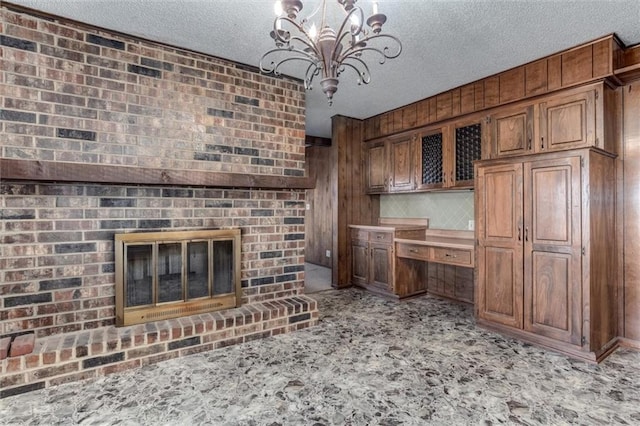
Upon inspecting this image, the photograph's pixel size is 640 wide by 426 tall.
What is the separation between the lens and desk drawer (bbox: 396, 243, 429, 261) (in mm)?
3876

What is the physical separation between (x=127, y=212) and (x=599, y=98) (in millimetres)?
4031

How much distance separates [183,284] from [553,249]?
3.18 metres

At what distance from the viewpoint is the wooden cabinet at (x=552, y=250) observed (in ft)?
8.36

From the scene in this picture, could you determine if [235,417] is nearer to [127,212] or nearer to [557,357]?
[127,212]

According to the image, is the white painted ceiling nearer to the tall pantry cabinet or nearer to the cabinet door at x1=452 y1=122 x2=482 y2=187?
the tall pantry cabinet

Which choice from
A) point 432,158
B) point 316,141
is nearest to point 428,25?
point 432,158

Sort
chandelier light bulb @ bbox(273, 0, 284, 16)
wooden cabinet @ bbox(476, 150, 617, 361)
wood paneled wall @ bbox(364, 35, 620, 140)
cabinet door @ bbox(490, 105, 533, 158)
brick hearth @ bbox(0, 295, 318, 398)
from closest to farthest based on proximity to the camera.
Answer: chandelier light bulb @ bbox(273, 0, 284, 16), brick hearth @ bbox(0, 295, 318, 398), wooden cabinet @ bbox(476, 150, 617, 361), wood paneled wall @ bbox(364, 35, 620, 140), cabinet door @ bbox(490, 105, 533, 158)

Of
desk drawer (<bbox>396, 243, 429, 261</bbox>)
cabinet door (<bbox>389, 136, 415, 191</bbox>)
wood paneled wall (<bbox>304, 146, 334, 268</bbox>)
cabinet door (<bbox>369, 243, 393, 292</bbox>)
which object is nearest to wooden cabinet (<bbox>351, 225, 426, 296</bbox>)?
cabinet door (<bbox>369, 243, 393, 292</bbox>)

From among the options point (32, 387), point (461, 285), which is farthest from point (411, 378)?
point (32, 387)

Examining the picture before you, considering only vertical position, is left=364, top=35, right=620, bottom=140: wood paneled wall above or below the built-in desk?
above

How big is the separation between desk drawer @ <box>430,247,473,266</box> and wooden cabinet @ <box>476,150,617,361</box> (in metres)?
0.28

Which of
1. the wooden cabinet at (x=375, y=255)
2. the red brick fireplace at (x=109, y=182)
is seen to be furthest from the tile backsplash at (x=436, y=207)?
the red brick fireplace at (x=109, y=182)

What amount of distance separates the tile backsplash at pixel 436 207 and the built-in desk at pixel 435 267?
0.13 meters

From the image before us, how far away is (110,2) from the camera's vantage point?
2271mm
